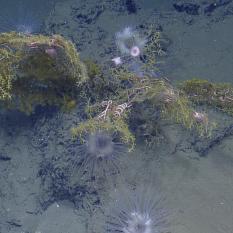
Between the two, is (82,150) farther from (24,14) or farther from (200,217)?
(24,14)

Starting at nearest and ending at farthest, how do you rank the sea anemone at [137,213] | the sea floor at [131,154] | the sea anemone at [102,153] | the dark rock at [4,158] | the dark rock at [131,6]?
the sea anemone at [137,213], the sea floor at [131,154], the sea anemone at [102,153], the dark rock at [4,158], the dark rock at [131,6]

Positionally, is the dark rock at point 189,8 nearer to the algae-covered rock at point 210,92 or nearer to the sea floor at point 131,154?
the sea floor at point 131,154

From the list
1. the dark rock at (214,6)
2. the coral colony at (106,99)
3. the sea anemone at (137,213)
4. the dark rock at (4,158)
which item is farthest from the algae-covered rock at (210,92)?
the dark rock at (4,158)

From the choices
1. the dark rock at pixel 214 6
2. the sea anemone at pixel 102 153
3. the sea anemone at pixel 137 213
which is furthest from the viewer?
the dark rock at pixel 214 6

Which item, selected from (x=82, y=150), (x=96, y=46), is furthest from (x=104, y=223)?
(x=96, y=46)

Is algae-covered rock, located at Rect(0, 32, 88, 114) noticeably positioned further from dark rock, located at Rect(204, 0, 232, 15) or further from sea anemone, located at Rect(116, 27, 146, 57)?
dark rock, located at Rect(204, 0, 232, 15)

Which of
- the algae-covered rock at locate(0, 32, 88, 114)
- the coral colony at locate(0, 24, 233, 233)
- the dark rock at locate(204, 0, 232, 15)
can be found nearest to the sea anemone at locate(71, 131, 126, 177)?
the coral colony at locate(0, 24, 233, 233)

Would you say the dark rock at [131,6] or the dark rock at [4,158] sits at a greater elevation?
the dark rock at [131,6]
